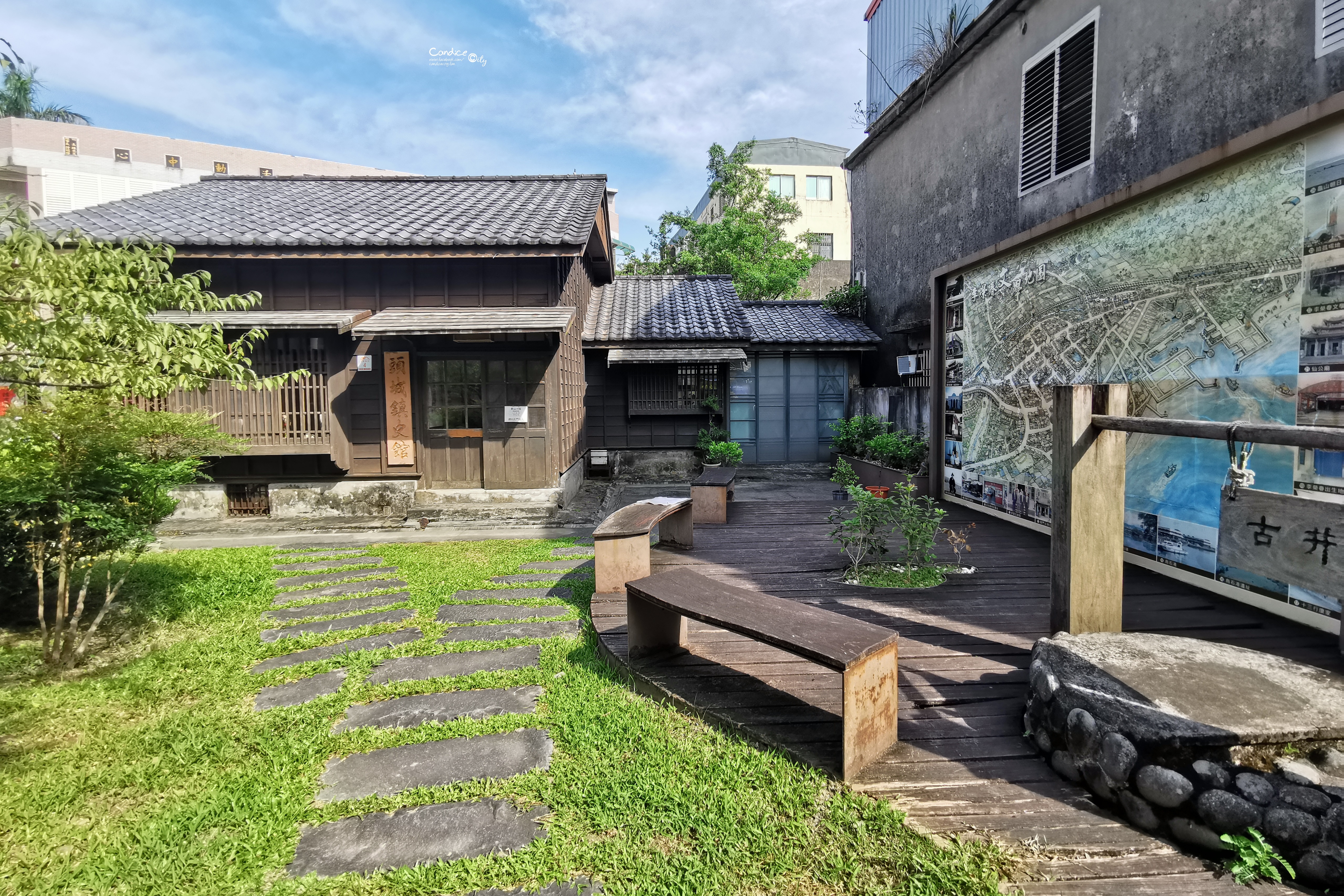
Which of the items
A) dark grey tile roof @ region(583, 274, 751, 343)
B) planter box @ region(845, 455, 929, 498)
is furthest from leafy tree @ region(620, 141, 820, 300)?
planter box @ region(845, 455, 929, 498)

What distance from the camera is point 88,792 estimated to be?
3.05m

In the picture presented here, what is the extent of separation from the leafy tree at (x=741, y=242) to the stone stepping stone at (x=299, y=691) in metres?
19.4

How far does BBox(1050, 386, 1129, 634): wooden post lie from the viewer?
142 inches

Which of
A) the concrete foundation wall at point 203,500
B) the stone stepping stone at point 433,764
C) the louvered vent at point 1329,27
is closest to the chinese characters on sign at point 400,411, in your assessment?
the concrete foundation wall at point 203,500

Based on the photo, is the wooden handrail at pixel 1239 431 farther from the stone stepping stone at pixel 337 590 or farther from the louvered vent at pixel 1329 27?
the stone stepping stone at pixel 337 590

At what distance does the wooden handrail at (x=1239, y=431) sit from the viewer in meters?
2.48

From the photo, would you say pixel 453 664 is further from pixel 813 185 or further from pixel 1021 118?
pixel 813 185

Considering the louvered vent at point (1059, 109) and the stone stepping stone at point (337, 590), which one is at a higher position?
the louvered vent at point (1059, 109)

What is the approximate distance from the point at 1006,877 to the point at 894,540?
478 centimetres

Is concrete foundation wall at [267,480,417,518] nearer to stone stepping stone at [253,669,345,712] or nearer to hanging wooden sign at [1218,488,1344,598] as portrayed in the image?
stone stepping stone at [253,669,345,712]

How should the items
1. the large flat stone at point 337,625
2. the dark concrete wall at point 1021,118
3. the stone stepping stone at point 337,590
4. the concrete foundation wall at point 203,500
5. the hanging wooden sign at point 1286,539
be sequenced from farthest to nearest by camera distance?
the concrete foundation wall at point 203,500
the stone stepping stone at point 337,590
the dark concrete wall at point 1021,118
the large flat stone at point 337,625
the hanging wooden sign at point 1286,539

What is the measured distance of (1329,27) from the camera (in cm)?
497

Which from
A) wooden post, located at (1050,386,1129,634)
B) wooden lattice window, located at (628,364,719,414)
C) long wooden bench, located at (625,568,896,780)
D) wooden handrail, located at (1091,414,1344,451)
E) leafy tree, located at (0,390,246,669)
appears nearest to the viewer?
wooden handrail, located at (1091,414,1344,451)

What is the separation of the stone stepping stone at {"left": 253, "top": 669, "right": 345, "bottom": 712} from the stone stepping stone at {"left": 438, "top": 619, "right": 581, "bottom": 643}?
31.1 inches
